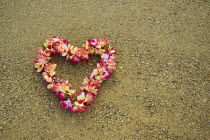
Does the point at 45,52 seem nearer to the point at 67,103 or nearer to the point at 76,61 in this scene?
the point at 76,61

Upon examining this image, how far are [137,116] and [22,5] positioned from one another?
79.1 inches

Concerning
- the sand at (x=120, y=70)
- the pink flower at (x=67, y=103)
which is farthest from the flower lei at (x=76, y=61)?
the sand at (x=120, y=70)

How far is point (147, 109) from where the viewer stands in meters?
2.21

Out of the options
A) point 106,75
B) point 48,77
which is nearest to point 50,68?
point 48,77

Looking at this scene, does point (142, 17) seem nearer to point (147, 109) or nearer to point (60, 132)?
point (147, 109)

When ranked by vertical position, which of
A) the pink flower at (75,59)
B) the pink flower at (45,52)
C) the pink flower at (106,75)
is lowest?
the pink flower at (106,75)

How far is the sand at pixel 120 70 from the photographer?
2.15 meters

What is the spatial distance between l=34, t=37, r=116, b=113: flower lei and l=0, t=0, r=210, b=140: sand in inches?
3.9

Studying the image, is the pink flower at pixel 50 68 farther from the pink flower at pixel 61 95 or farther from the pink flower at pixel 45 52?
the pink flower at pixel 61 95

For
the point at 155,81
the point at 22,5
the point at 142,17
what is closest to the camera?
the point at 155,81

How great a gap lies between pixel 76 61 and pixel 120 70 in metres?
0.46

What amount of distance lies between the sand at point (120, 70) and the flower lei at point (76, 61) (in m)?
0.10

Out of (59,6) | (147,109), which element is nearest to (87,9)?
(59,6)

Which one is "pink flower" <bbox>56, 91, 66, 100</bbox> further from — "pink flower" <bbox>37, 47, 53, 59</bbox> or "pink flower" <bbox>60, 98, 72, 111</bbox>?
"pink flower" <bbox>37, 47, 53, 59</bbox>
